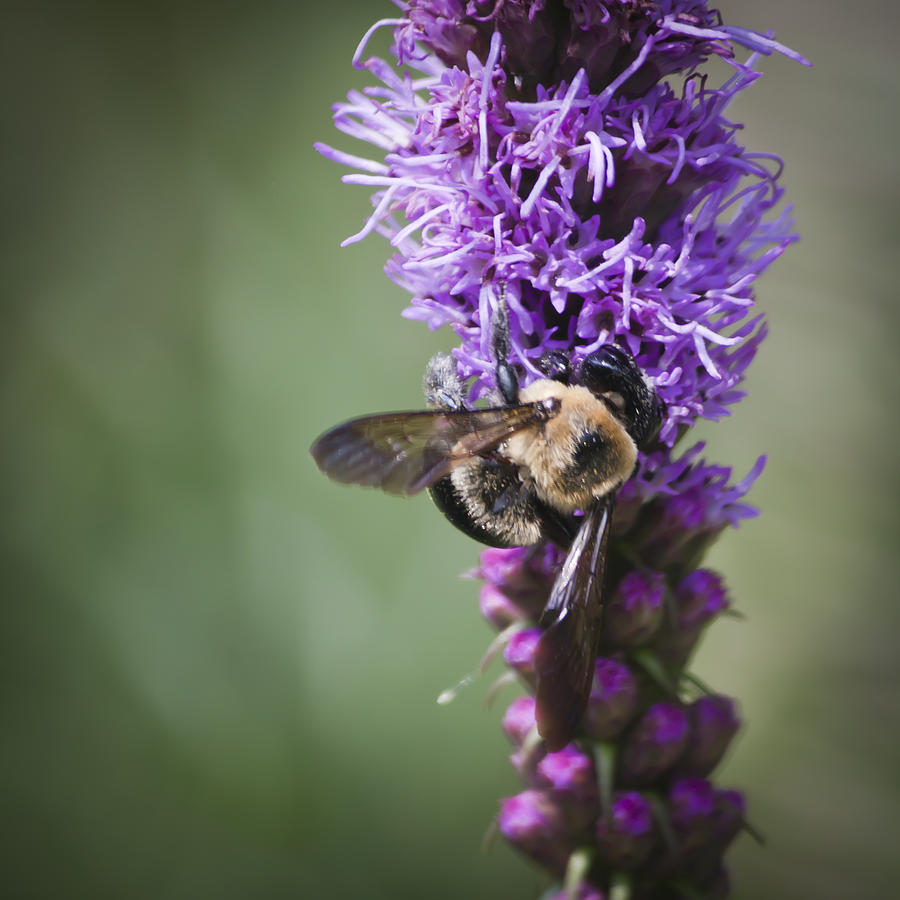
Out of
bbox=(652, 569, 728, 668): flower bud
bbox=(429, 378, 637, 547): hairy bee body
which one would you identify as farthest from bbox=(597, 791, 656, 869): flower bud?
bbox=(429, 378, 637, 547): hairy bee body

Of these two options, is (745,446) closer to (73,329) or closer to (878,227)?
(878,227)

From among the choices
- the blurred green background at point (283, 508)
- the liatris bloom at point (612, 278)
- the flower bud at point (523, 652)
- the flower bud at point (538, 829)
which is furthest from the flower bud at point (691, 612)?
the blurred green background at point (283, 508)

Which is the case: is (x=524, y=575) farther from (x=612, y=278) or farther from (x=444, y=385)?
(x=612, y=278)

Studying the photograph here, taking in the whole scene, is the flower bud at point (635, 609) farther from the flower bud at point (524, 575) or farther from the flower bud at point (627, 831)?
the flower bud at point (627, 831)

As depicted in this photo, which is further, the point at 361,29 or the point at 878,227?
the point at 361,29

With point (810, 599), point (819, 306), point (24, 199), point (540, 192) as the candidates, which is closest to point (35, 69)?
point (24, 199)

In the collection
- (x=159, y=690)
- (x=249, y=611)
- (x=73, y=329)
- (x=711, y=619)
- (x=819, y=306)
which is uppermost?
(x=819, y=306)
